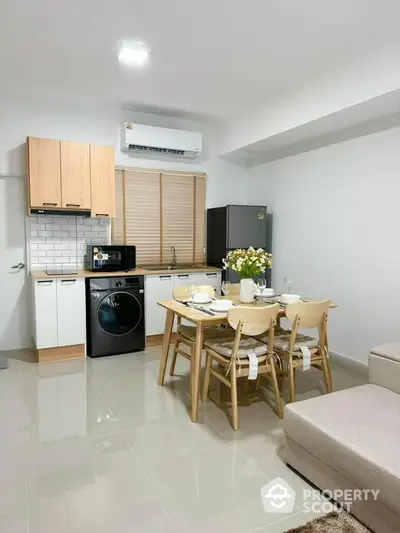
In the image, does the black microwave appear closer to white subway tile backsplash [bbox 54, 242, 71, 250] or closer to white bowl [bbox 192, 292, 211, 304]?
white subway tile backsplash [bbox 54, 242, 71, 250]

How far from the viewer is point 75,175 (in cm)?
426

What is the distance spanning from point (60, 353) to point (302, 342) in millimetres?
2614

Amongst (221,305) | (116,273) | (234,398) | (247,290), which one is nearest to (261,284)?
(247,290)

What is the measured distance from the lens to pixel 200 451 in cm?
252

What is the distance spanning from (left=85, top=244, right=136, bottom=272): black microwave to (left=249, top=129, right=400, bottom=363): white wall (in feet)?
6.49

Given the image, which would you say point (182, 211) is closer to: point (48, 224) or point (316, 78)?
point (48, 224)

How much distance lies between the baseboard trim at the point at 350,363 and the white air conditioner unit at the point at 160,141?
3.07 m

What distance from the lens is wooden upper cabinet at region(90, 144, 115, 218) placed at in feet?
14.3

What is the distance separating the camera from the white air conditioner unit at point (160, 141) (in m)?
4.75

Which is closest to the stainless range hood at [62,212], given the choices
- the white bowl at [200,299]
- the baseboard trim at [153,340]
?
the baseboard trim at [153,340]

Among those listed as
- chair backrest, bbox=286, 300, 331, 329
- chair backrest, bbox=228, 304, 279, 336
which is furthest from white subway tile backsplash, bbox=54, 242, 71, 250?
chair backrest, bbox=286, 300, 331, 329

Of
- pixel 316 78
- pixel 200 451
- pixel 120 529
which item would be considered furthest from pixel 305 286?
pixel 120 529

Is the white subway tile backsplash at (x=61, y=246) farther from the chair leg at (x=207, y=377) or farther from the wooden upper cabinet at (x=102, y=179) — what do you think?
the chair leg at (x=207, y=377)

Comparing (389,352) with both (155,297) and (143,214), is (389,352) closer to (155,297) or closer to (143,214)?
(155,297)
